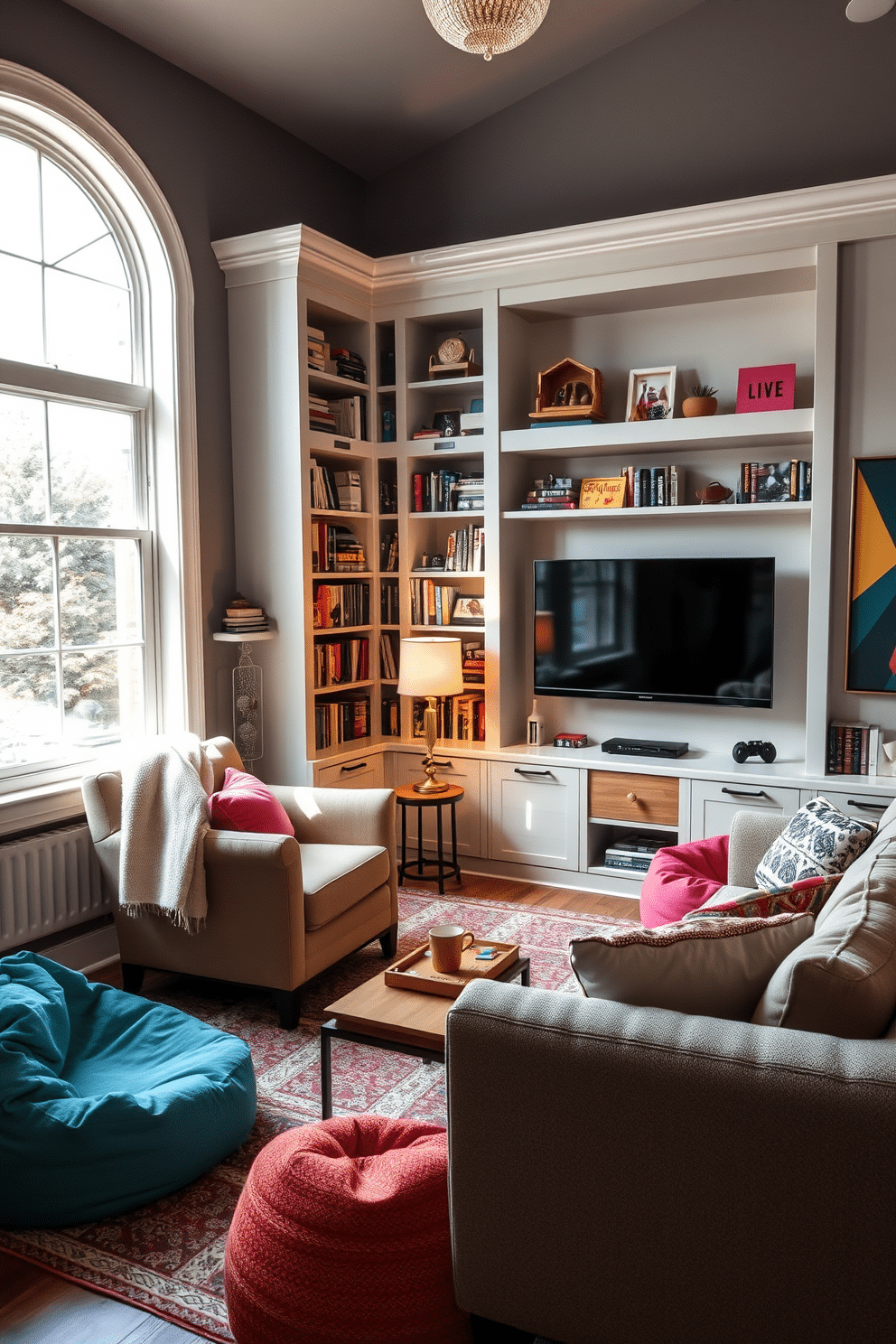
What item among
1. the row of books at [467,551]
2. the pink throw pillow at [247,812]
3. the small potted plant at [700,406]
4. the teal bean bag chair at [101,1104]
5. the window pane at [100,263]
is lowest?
the teal bean bag chair at [101,1104]

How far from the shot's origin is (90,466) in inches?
152

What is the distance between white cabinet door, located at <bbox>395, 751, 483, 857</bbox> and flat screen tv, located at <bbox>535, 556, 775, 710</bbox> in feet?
1.67

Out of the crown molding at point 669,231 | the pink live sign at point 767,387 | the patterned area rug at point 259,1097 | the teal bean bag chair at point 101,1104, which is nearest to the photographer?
the patterned area rug at point 259,1097

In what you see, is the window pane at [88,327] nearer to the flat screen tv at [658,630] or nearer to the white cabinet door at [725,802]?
the flat screen tv at [658,630]

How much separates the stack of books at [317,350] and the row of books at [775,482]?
6.11 feet

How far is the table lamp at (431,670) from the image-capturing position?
443 centimetres

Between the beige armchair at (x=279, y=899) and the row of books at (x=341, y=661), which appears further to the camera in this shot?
the row of books at (x=341, y=661)

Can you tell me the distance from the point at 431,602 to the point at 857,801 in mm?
2053

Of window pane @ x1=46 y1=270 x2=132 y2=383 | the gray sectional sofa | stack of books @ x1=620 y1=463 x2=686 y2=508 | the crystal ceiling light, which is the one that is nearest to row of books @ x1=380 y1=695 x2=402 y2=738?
stack of books @ x1=620 y1=463 x2=686 y2=508

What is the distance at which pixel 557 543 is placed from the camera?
4.91 metres

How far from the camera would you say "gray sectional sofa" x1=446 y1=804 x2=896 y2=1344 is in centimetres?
139

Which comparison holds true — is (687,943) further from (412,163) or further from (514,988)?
(412,163)

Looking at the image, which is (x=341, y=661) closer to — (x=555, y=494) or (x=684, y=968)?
(x=555, y=494)

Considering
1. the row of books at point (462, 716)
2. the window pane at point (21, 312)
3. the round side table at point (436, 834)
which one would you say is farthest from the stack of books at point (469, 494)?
the window pane at point (21, 312)
